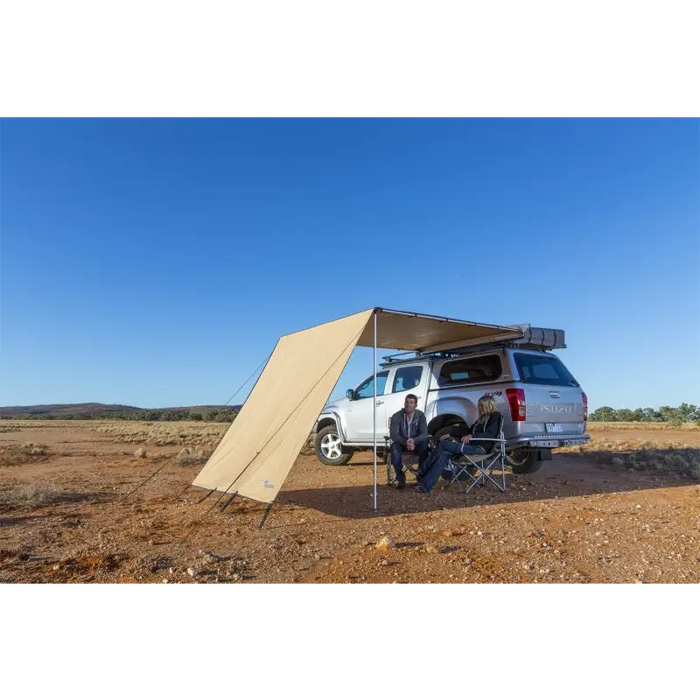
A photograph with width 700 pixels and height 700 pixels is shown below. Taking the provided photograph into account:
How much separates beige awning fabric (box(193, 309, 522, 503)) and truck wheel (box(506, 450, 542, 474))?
2184mm

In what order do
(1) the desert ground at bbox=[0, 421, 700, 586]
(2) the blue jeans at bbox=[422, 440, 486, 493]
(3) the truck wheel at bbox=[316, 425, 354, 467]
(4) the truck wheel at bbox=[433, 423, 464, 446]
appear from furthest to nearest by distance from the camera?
(3) the truck wheel at bbox=[316, 425, 354, 467]
(4) the truck wheel at bbox=[433, 423, 464, 446]
(2) the blue jeans at bbox=[422, 440, 486, 493]
(1) the desert ground at bbox=[0, 421, 700, 586]

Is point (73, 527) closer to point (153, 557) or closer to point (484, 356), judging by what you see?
point (153, 557)

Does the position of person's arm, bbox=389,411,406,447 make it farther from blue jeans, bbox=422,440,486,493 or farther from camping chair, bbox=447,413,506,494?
camping chair, bbox=447,413,506,494

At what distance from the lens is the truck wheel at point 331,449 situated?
10.4 meters

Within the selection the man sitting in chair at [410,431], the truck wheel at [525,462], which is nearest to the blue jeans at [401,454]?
the man sitting in chair at [410,431]

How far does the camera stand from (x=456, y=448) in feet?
23.7

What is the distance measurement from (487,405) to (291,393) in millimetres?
3003

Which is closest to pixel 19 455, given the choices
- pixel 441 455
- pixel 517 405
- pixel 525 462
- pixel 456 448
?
pixel 441 455

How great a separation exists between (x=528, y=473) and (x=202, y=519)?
5.86 metres

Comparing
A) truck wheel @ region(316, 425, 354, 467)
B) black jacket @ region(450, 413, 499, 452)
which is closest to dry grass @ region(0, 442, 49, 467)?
truck wheel @ region(316, 425, 354, 467)

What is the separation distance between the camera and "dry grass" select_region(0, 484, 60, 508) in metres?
6.57

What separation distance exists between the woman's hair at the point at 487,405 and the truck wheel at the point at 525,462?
1.51 meters

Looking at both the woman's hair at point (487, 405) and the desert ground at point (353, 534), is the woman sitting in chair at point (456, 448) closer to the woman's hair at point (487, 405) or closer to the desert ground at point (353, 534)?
the woman's hair at point (487, 405)
